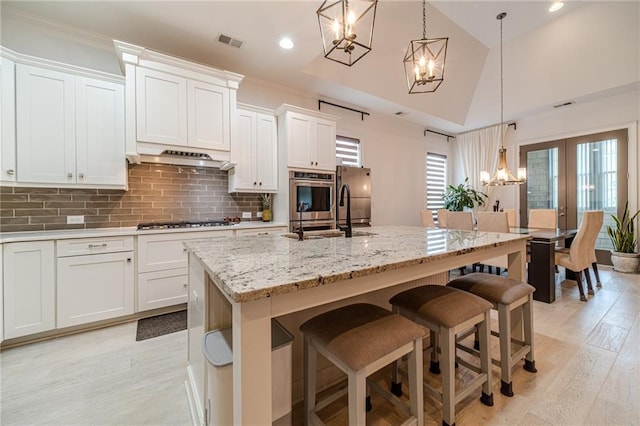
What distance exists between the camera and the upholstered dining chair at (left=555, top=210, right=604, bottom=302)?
120 inches

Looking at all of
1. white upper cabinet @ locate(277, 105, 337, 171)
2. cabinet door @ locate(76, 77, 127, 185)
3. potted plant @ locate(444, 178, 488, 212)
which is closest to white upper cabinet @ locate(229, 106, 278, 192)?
white upper cabinet @ locate(277, 105, 337, 171)

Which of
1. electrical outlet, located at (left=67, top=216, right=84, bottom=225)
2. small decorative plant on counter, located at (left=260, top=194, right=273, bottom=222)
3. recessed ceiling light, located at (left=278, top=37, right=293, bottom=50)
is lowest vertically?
electrical outlet, located at (left=67, top=216, right=84, bottom=225)

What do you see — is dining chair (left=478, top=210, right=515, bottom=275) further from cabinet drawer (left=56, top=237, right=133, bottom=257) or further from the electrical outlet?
the electrical outlet

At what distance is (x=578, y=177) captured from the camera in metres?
4.73

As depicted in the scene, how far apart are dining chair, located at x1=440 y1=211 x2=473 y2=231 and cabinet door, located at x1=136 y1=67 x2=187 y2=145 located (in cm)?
359

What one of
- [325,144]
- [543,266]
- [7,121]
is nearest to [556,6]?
[543,266]

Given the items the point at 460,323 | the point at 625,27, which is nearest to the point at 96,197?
the point at 460,323

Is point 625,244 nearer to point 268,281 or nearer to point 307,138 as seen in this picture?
point 307,138

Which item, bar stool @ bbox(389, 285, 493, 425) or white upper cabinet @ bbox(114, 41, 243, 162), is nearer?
bar stool @ bbox(389, 285, 493, 425)

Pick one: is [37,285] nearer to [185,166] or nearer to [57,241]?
[57,241]

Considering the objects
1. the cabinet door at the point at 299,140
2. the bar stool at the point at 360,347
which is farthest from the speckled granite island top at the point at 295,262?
the cabinet door at the point at 299,140

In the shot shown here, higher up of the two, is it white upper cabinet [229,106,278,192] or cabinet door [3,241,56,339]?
white upper cabinet [229,106,278,192]

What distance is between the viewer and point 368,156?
4.99m

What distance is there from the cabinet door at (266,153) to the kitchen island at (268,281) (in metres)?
2.14
